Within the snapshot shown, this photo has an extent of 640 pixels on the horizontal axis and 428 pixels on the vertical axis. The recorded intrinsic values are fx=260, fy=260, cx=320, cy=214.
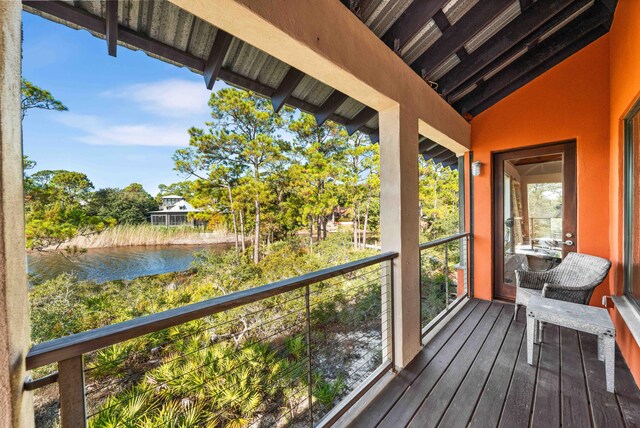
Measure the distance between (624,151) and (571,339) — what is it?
6.15 feet

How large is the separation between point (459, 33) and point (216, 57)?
2.13 meters

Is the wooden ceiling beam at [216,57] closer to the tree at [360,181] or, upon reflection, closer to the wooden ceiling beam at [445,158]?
the wooden ceiling beam at [445,158]

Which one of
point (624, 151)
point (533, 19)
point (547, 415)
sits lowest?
point (547, 415)

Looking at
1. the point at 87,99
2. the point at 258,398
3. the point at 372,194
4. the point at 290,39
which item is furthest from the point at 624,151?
the point at 87,99

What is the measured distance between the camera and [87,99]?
9289mm

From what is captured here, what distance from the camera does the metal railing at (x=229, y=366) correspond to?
817mm

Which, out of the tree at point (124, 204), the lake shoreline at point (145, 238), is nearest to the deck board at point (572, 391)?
the lake shoreline at point (145, 238)

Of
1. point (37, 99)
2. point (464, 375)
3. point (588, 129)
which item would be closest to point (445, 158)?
point (588, 129)

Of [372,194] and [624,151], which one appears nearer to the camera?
[624,151]

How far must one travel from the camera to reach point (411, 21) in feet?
6.72

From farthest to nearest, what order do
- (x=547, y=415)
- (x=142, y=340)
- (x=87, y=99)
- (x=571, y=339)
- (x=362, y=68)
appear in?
(x=87, y=99), (x=142, y=340), (x=571, y=339), (x=362, y=68), (x=547, y=415)

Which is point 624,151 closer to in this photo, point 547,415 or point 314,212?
point 547,415

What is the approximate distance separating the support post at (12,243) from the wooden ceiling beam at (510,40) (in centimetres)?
342

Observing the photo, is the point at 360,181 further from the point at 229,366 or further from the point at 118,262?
the point at 118,262
